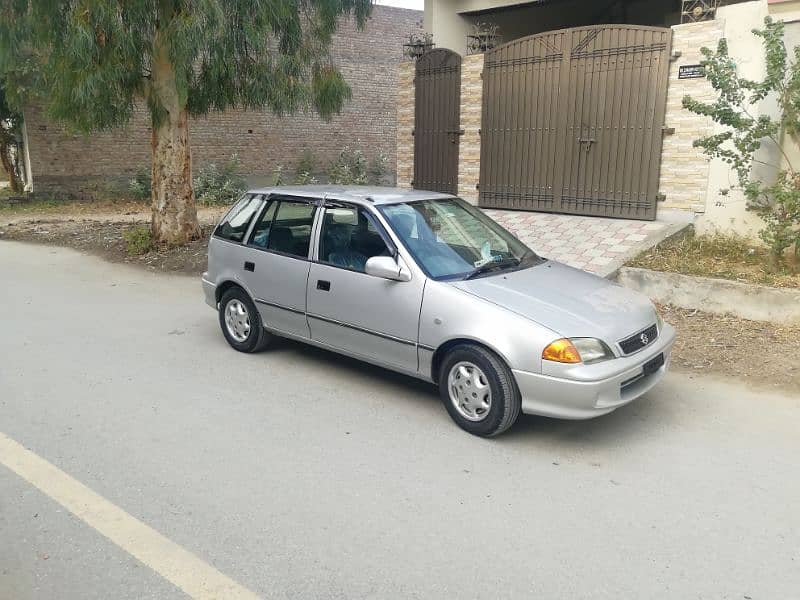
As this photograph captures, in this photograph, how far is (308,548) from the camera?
349cm

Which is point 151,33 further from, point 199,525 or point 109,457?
point 199,525

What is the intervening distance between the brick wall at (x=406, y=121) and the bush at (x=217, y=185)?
8654 millimetres

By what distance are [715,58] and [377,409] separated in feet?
18.3

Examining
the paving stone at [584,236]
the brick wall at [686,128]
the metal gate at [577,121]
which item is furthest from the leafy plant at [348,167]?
the brick wall at [686,128]

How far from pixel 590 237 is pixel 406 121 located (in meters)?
4.82

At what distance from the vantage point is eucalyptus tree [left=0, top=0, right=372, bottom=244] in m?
9.67

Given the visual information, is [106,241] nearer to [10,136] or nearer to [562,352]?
[10,136]

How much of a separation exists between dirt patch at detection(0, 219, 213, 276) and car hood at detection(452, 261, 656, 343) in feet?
21.9

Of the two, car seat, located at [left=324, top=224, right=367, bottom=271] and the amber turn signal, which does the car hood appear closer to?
the amber turn signal

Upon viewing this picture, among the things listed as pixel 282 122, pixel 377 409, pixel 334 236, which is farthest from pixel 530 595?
pixel 282 122

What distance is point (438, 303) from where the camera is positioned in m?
4.98

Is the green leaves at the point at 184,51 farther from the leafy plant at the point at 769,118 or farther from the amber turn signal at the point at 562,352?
the amber turn signal at the point at 562,352

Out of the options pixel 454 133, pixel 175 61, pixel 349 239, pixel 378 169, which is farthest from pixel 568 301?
pixel 378 169

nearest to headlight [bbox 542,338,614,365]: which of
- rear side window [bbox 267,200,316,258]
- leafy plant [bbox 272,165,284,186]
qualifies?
rear side window [bbox 267,200,316,258]
